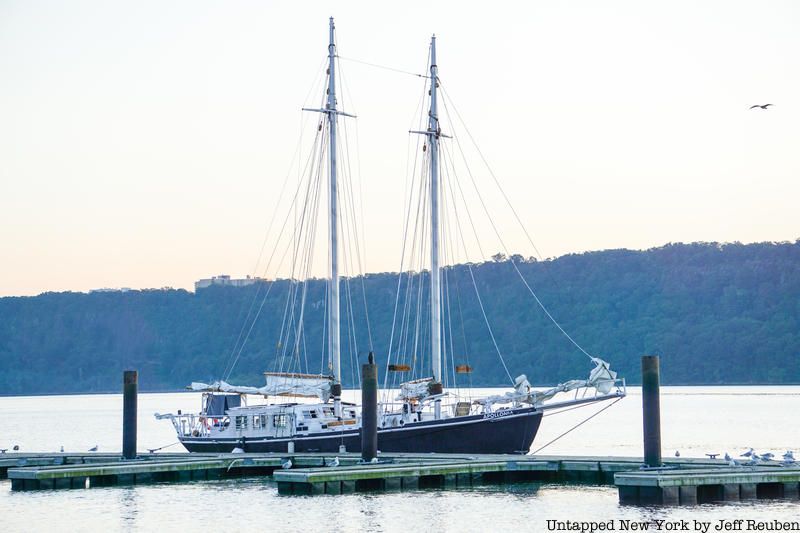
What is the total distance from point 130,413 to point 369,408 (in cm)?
1125

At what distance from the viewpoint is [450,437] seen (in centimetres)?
6347

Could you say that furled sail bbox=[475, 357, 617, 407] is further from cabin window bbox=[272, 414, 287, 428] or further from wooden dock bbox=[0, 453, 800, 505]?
cabin window bbox=[272, 414, 287, 428]

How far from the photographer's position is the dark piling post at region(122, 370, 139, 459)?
58.0 m

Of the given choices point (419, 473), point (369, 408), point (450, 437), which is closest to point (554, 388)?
point (450, 437)

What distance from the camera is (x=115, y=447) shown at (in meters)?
102

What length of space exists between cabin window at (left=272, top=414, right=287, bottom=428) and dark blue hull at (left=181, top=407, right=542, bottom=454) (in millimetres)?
691

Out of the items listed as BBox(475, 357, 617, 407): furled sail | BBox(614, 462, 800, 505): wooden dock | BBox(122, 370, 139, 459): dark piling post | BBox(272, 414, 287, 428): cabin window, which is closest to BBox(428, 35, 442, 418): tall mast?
BBox(475, 357, 617, 407): furled sail

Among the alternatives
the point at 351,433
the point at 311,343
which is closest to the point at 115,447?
the point at 351,433

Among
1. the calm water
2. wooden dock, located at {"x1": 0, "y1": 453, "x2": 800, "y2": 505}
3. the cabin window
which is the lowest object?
the calm water

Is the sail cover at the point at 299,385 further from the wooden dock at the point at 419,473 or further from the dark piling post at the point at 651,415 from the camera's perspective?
the dark piling post at the point at 651,415

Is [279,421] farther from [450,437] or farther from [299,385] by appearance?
[450,437]

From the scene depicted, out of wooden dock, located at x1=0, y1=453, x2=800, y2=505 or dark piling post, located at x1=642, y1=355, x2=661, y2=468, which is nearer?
wooden dock, located at x1=0, y1=453, x2=800, y2=505

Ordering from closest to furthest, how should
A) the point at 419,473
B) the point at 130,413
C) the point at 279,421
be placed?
the point at 419,473 < the point at 130,413 < the point at 279,421

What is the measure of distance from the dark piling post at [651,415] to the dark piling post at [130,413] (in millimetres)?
21318
